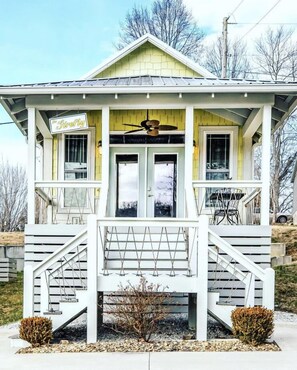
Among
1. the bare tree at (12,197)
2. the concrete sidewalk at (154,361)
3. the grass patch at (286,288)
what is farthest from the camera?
the bare tree at (12,197)

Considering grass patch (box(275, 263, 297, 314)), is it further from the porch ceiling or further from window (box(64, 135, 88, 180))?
window (box(64, 135, 88, 180))

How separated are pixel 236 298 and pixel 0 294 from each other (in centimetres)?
675

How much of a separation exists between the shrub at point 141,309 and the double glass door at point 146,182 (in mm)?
3568

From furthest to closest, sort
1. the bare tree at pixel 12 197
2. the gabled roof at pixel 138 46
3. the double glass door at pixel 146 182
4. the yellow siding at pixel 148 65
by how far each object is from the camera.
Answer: the bare tree at pixel 12 197, the yellow siding at pixel 148 65, the gabled roof at pixel 138 46, the double glass door at pixel 146 182

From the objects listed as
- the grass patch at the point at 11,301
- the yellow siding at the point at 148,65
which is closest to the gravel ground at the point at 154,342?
the grass patch at the point at 11,301

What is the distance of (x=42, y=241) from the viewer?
750 centimetres

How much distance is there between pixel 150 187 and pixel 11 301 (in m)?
4.46

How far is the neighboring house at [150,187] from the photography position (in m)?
6.20

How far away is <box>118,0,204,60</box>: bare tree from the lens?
2391cm

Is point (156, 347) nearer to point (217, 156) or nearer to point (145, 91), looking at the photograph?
point (145, 91)

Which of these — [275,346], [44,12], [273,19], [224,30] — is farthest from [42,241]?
[273,19]

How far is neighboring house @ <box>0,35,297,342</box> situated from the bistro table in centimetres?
3

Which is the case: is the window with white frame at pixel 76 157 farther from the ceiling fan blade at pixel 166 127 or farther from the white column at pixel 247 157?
the white column at pixel 247 157

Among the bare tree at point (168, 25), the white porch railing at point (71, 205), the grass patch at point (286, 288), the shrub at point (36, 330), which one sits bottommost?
the grass patch at point (286, 288)
